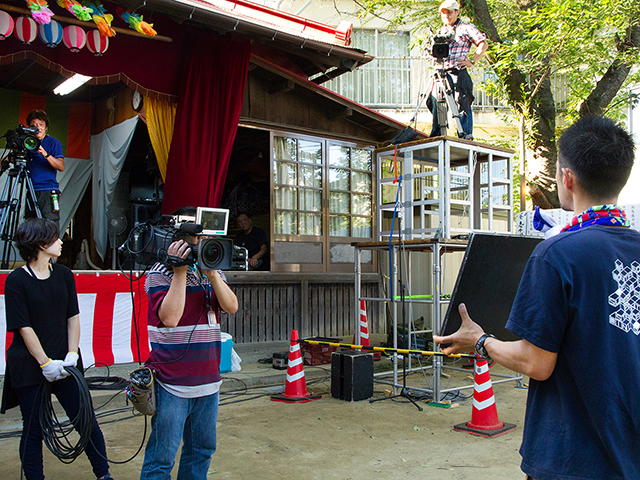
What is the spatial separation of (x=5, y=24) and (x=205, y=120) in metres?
2.59

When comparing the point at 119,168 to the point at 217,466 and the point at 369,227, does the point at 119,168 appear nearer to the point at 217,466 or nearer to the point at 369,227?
the point at 369,227

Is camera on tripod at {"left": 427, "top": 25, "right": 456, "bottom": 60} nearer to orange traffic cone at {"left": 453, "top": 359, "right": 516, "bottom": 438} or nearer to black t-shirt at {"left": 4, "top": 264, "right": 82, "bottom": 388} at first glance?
orange traffic cone at {"left": 453, "top": 359, "right": 516, "bottom": 438}

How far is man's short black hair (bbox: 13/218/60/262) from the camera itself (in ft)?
12.1

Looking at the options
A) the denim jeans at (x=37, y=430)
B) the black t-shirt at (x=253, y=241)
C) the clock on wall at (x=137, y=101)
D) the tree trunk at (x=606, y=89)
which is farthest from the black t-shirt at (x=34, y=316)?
the tree trunk at (x=606, y=89)

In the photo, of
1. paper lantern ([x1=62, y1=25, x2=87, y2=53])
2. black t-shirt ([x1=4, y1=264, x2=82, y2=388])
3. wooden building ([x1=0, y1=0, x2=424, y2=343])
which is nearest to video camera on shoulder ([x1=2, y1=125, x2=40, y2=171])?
wooden building ([x1=0, y1=0, x2=424, y2=343])

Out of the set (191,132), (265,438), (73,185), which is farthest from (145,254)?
(73,185)

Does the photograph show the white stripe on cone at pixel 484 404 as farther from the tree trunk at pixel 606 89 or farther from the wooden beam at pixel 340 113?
the tree trunk at pixel 606 89

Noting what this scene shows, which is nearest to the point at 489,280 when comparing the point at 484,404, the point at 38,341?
the point at 38,341

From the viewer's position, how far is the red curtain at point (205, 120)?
24.8 feet

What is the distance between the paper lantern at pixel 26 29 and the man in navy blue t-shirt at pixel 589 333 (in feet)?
20.6

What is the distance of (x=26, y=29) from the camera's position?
6.12 meters

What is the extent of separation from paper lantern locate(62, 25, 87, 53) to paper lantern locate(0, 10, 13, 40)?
21.2 inches

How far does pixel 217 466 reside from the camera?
14.3 feet

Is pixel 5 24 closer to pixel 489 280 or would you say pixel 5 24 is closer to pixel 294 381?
pixel 294 381
